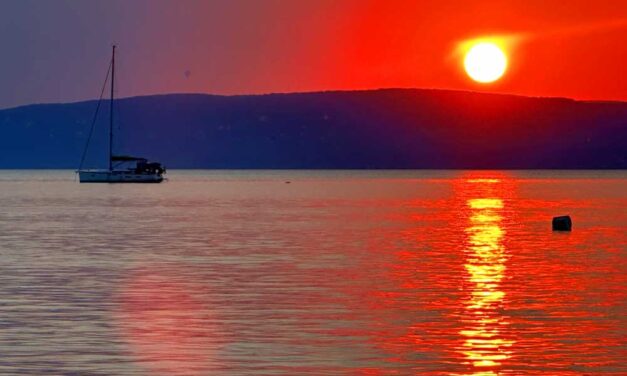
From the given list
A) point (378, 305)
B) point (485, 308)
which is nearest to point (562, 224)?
point (378, 305)

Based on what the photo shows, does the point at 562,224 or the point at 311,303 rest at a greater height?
the point at 562,224

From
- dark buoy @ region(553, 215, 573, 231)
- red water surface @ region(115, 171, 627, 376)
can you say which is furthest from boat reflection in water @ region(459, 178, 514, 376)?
dark buoy @ region(553, 215, 573, 231)

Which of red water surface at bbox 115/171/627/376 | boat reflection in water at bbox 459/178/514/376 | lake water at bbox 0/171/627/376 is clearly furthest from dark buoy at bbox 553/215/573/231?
boat reflection in water at bbox 459/178/514/376

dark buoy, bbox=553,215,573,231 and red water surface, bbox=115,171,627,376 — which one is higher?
dark buoy, bbox=553,215,573,231

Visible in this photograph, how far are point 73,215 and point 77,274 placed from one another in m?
55.7

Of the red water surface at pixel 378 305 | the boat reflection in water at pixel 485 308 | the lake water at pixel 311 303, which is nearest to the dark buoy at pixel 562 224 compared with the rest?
the lake water at pixel 311 303

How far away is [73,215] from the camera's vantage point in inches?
3962

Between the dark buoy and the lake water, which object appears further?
the dark buoy

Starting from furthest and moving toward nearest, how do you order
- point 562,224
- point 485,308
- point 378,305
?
1. point 562,224
2. point 378,305
3. point 485,308

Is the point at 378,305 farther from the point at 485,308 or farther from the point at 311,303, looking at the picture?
the point at 485,308

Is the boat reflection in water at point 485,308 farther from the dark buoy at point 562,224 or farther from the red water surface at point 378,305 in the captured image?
the dark buoy at point 562,224

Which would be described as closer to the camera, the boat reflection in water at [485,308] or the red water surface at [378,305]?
the red water surface at [378,305]

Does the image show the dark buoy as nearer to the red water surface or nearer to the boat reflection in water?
the red water surface

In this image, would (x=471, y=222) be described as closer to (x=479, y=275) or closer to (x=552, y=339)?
(x=479, y=275)
